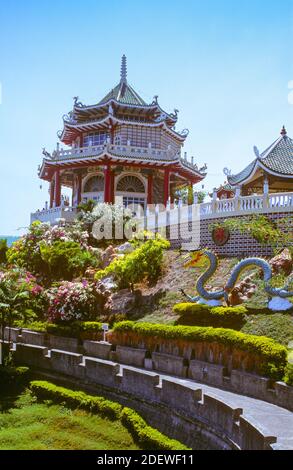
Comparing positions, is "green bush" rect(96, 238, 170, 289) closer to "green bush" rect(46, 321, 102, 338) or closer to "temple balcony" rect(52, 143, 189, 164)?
"green bush" rect(46, 321, 102, 338)

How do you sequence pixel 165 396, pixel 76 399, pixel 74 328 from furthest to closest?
1. pixel 74 328
2. pixel 76 399
3. pixel 165 396

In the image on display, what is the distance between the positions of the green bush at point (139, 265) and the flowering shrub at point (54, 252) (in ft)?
10.5

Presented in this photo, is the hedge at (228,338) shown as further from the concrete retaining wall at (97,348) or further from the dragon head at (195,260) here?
the dragon head at (195,260)

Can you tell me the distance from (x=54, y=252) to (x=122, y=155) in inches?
480

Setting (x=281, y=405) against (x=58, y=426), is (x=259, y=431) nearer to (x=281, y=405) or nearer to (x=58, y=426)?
(x=281, y=405)

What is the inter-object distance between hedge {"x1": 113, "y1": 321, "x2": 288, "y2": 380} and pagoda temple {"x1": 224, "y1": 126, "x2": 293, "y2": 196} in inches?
370

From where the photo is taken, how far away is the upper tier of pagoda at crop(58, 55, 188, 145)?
40188mm

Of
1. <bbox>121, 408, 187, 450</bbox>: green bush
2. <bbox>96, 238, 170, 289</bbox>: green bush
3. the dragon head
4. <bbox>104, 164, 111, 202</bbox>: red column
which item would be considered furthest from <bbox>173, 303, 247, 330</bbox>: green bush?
<bbox>104, 164, 111, 202</bbox>: red column

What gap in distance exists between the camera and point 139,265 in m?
22.9

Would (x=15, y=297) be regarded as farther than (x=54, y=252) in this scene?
No

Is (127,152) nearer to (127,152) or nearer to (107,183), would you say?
(127,152)

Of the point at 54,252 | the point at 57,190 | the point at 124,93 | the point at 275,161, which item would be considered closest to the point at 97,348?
the point at 54,252

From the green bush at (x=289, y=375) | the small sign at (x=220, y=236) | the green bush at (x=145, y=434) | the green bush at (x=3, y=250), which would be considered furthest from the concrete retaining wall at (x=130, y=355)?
the green bush at (x=3, y=250)

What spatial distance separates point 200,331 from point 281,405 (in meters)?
3.99
